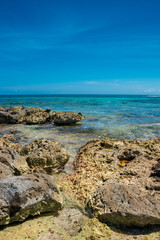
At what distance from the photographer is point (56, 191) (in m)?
4.19

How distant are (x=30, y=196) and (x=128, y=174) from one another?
2.92 metres

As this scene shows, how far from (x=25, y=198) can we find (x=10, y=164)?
5.60ft

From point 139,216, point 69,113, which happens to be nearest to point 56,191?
point 139,216

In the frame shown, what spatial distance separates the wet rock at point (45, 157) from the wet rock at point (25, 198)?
2023 millimetres

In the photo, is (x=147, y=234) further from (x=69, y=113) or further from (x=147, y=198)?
(x=69, y=113)

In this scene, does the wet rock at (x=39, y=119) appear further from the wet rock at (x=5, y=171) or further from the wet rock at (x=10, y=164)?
the wet rock at (x=5, y=171)

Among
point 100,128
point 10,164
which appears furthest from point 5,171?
point 100,128

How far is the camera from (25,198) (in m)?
3.61

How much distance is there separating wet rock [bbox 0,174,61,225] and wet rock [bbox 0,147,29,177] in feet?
3.03

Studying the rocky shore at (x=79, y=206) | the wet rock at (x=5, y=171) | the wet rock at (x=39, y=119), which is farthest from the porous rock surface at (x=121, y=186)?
the wet rock at (x=39, y=119)

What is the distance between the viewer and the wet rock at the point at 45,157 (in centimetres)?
612

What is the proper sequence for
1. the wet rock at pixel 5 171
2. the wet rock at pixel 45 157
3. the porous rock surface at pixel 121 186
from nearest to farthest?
the porous rock surface at pixel 121 186
the wet rock at pixel 5 171
the wet rock at pixel 45 157

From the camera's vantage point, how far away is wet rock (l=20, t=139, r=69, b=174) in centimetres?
612

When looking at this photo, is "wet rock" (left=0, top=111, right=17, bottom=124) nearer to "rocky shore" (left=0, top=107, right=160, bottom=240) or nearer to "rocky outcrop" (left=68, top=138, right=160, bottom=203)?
"rocky outcrop" (left=68, top=138, right=160, bottom=203)
